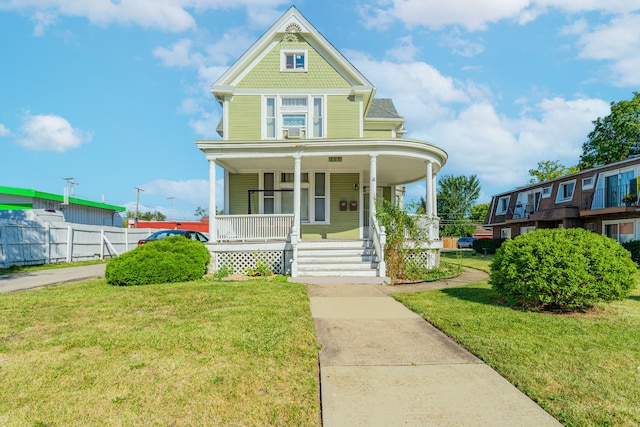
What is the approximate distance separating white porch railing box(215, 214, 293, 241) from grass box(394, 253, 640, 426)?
6055mm

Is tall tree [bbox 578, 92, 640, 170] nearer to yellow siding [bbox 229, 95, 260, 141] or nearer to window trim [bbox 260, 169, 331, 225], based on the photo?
window trim [bbox 260, 169, 331, 225]

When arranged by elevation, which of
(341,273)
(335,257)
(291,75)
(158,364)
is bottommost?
(158,364)

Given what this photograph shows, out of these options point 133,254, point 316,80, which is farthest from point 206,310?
point 316,80

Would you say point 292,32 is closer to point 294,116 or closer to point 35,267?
point 294,116

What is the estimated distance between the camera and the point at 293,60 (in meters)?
15.6

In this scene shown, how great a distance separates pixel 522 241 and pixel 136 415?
687cm

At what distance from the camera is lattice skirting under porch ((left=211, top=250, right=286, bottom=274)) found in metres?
12.0

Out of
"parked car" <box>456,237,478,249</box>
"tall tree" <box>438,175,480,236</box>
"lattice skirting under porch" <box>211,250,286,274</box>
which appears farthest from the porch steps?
"tall tree" <box>438,175,480,236</box>

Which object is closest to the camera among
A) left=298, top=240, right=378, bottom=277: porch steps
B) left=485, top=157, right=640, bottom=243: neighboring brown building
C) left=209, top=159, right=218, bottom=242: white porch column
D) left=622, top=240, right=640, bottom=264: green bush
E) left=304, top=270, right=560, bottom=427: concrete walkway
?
left=304, top=270, right=560, bottom=427: concrete walkway

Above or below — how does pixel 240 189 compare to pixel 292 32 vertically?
below

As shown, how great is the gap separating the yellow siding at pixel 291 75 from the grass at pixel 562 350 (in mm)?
10877

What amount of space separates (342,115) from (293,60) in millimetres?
3163

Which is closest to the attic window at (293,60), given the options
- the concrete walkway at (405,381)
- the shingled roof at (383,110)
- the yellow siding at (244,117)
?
the yellow siding at (244,117)

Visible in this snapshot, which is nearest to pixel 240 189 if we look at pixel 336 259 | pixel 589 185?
pixel 336 259
